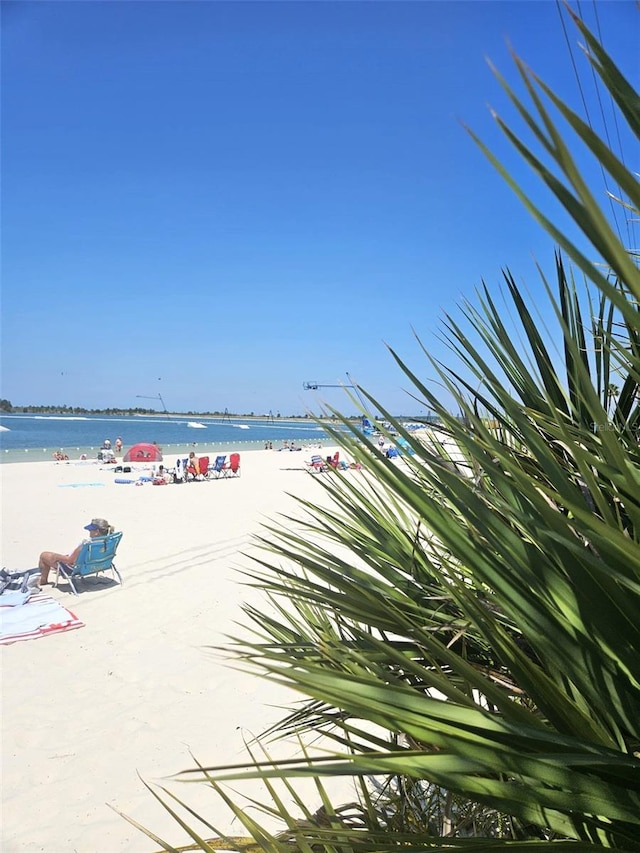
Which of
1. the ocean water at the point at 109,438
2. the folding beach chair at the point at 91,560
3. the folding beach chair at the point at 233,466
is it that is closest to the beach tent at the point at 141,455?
the ocean water at the point at 109,438

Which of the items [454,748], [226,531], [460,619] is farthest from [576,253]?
[226,531]

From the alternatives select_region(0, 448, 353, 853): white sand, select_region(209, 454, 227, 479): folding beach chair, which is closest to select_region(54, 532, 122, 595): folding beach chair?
select_region(0, 448, 353, 853): white sand

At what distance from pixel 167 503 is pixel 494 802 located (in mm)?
14649

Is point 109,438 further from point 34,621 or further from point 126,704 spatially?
point 126,704

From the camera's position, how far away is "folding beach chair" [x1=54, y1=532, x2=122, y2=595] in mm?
7090

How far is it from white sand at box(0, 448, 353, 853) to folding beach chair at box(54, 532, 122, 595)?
Result: 26 centimetres

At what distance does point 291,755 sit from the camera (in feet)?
12.2

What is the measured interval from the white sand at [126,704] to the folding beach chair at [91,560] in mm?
264

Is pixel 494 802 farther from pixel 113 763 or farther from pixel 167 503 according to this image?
pixel 167 503

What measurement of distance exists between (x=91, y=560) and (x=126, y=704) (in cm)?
318

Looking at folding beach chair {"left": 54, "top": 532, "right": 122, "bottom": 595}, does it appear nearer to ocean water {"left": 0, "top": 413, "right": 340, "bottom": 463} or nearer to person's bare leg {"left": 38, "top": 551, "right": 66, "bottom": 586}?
person's bare leg {"left": 38, "top": 551, "right": 66, "bottom": 586}

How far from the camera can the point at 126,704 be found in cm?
434

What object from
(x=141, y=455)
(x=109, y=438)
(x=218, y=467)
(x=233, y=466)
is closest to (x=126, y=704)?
(x=218, y=467)

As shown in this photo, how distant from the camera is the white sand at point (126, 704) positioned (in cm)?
313
